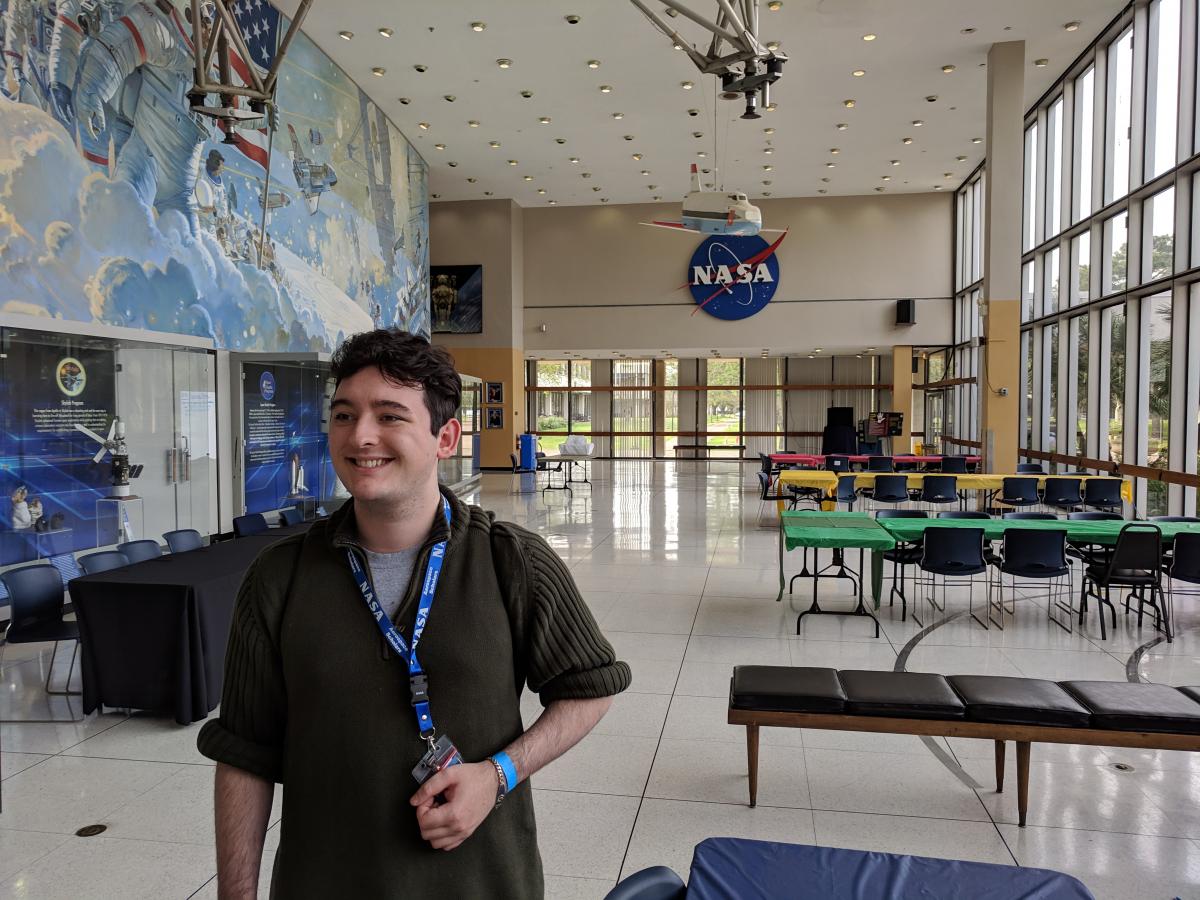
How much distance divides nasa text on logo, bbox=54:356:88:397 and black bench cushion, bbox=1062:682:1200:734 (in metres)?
7.79

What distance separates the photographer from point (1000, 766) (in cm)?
384

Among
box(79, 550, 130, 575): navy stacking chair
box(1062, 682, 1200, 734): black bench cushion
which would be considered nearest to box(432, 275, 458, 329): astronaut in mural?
box(79, 550, 130, 575): navy stacking chair

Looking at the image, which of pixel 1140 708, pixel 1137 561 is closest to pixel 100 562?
pixel 1140 708

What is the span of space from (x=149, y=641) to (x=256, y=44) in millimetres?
9730

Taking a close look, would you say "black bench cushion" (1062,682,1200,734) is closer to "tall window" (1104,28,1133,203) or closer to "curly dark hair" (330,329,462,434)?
"curly dark hair" (330,329,462,434)

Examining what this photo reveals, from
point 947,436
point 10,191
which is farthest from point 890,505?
point 10,191

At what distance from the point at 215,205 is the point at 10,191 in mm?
3264

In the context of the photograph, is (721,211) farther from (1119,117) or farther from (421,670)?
(421,670)

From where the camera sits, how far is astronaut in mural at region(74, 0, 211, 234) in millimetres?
8102

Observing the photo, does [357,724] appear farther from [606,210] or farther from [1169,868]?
[606,210]

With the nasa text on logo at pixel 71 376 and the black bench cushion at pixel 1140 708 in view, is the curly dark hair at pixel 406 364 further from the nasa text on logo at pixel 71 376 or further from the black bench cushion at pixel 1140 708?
the nasa text on logo at pixel 71 376

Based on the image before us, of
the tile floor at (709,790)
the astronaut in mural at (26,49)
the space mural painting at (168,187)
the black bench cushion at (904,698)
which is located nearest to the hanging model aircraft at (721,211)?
the space mural painting at (168,187)

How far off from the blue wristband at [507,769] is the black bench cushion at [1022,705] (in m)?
2.87

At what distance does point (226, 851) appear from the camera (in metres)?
1.36
